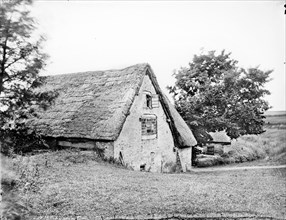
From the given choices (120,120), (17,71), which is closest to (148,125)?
(120,120)

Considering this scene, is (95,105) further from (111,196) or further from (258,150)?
(258,150)

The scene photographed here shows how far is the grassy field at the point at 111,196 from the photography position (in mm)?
7332

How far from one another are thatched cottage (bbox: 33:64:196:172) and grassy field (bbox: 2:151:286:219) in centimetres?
422

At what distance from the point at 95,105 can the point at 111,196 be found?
9.70m

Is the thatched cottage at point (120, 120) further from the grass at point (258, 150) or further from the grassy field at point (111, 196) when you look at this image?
the grass at point (258, 150)

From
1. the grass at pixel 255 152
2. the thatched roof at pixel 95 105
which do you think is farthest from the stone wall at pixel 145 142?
the grass at pixel 255 152

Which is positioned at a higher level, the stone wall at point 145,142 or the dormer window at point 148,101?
the dormer window at point 148,101

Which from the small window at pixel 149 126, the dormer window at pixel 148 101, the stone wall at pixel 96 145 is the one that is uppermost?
the dormer window at pixel 148 101

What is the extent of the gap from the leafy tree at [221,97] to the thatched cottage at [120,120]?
525 centimetres

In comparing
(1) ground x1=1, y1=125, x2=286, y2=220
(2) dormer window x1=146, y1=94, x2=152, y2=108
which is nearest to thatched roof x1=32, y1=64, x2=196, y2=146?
(2) dormer window x1=146, y1=94, x2=152, y2=108

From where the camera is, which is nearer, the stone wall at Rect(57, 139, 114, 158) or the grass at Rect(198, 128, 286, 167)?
the stone wall at Rect(57, 139, 114, 158)

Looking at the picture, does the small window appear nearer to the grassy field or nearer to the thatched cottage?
the thatched cottage

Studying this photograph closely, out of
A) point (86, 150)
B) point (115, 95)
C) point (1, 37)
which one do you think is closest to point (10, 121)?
point (1, 37)

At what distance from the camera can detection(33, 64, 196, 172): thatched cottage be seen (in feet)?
51.7
